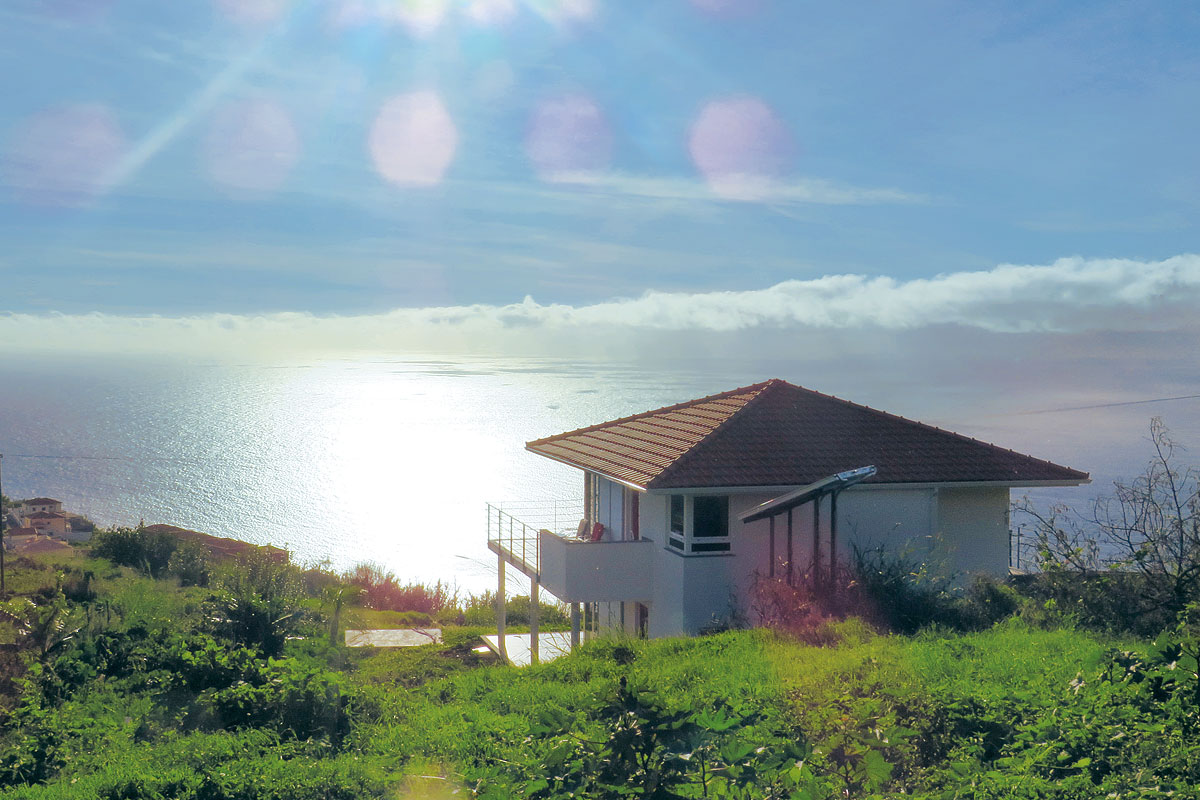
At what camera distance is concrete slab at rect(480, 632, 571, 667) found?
2025 centimetres

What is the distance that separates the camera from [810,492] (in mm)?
14633

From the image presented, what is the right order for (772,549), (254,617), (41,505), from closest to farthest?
(254,617) < (772,549) < (41,505)

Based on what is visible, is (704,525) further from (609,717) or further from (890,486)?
(609,717)

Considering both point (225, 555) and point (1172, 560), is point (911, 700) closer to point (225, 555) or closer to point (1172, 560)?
point (1172, 560)

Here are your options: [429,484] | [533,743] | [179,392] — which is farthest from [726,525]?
[179,392]

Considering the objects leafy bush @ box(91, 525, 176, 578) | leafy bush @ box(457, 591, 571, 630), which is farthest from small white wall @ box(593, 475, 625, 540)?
leafy bush @ box(91, 525, 176, 578)

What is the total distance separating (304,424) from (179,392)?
201 feet

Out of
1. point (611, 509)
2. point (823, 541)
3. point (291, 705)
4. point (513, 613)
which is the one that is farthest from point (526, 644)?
point (291, 705)

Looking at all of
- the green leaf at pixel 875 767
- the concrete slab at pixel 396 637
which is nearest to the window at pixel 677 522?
the concrete slab at pixel 396 637

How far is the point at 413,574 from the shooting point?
3547 centimetres

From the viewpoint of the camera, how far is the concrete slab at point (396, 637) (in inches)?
846

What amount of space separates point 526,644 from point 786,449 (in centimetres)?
763

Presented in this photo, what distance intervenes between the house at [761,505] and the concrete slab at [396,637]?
144 inches

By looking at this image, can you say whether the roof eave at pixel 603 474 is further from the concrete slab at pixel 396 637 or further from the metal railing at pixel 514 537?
the concrete slab at pixel 396 637
